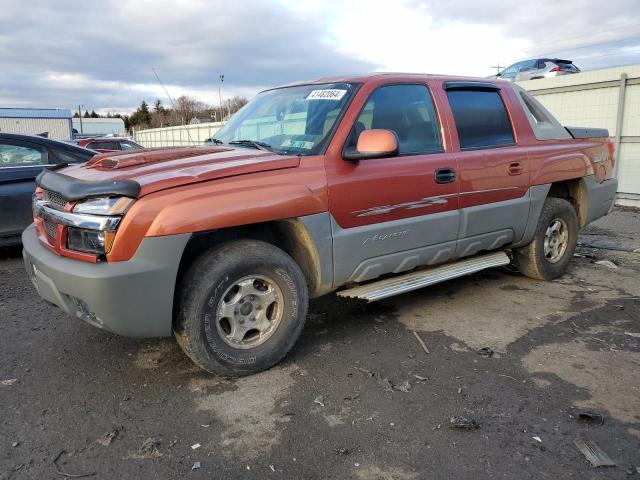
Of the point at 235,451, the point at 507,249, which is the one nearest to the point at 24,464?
the point at 235,451

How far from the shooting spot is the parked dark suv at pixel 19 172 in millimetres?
6031

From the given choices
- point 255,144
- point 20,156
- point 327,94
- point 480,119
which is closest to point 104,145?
point 20,156

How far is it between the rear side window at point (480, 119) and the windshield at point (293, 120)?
1.08m

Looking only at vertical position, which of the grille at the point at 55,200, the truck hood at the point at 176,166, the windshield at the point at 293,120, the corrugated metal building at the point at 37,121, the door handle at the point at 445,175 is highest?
the corrugated metal building at the point at 37,121

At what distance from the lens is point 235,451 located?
2.62 metres

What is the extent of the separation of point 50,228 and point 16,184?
3.40 metres

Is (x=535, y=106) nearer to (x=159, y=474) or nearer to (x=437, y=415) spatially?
(x=437, y=415)

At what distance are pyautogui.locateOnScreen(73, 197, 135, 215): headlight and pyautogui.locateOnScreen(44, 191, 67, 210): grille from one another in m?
0.26

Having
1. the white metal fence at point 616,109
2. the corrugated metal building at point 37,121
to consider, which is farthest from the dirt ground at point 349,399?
the corrugated metal building at point 37,121

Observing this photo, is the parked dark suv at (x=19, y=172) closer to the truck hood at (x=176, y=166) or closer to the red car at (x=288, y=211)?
the red car at (x=288, y=211)

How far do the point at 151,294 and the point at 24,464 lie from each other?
990 millimetres

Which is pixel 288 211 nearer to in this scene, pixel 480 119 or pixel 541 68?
pixel 480 119

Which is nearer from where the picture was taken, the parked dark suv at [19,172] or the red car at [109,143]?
the parked dark suv at [19,172]

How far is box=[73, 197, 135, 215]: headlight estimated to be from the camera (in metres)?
2.86
